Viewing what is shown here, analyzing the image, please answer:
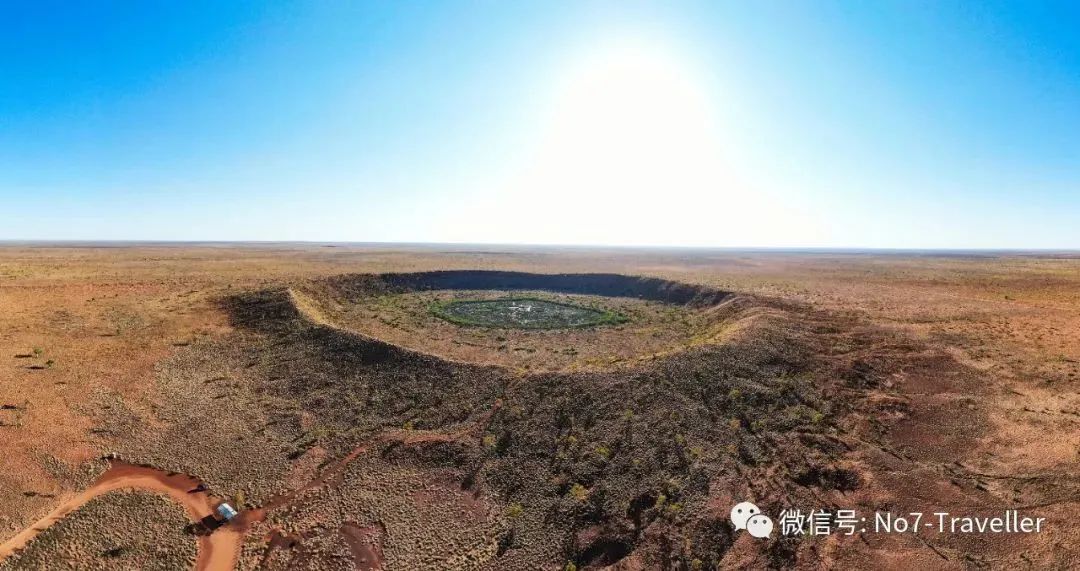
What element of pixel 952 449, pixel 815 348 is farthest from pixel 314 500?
pixel 815 348

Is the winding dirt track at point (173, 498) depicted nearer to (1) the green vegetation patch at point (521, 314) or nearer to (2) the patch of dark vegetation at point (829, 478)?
(2) the patch of dark vegetation at point (829, 478)

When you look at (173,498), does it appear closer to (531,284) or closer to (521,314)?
(521,314)

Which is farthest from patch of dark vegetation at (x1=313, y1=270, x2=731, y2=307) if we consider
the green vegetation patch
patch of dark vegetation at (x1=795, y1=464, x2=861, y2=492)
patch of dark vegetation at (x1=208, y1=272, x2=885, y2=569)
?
patch of dark vegetation at (x1=795, y1=464, x2=861, y2=492)

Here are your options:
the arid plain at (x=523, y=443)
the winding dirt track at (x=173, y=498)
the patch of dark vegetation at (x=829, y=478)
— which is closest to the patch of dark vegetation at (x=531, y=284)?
the arid plain at (x=523, y=443)

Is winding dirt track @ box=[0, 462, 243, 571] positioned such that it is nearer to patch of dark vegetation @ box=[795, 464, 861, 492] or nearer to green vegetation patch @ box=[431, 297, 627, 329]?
patch of dark vegetation @ box=[795, 464, 861, 492]

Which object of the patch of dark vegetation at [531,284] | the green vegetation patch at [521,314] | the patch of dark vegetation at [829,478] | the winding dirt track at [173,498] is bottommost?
the winding dirt track at [173,498]

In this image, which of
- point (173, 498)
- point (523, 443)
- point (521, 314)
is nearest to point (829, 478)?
point (523, 443)

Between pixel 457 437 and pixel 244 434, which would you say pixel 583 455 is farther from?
pixel 244 434
